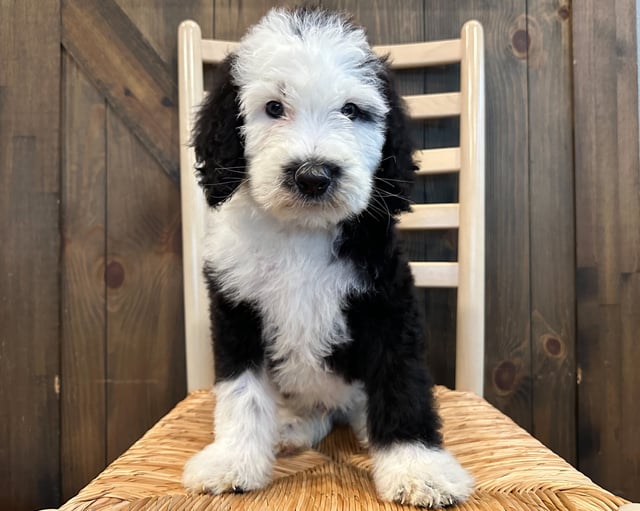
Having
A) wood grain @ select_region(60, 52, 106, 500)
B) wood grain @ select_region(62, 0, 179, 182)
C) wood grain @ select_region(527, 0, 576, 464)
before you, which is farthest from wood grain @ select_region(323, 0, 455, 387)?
wood grain @ select_region(60, 52, 106, 500)

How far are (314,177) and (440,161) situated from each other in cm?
80

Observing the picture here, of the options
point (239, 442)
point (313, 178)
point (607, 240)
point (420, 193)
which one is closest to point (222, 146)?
point (313, 178)

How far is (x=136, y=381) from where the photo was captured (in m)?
1.80

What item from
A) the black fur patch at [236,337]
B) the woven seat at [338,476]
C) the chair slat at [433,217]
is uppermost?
the chair slat at [433,217]

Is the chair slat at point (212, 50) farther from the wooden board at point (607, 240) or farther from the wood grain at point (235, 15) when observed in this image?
the wooden board at point (607, 240)

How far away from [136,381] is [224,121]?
110 cm

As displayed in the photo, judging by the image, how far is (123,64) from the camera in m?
1.74

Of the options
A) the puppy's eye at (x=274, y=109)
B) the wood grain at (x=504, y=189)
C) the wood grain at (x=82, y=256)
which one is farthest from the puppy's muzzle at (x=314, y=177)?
the wood grain at (x=82, y=256)

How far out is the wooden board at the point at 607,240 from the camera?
172 centimetres

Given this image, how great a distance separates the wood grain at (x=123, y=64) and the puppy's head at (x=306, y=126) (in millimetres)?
717

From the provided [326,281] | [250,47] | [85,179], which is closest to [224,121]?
[250,47]

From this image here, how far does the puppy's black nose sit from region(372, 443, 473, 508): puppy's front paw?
48cm

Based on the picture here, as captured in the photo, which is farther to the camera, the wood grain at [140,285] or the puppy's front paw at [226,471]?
the wood grain at [140,285]

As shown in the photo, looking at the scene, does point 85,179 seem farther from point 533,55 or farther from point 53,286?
point 533,55
